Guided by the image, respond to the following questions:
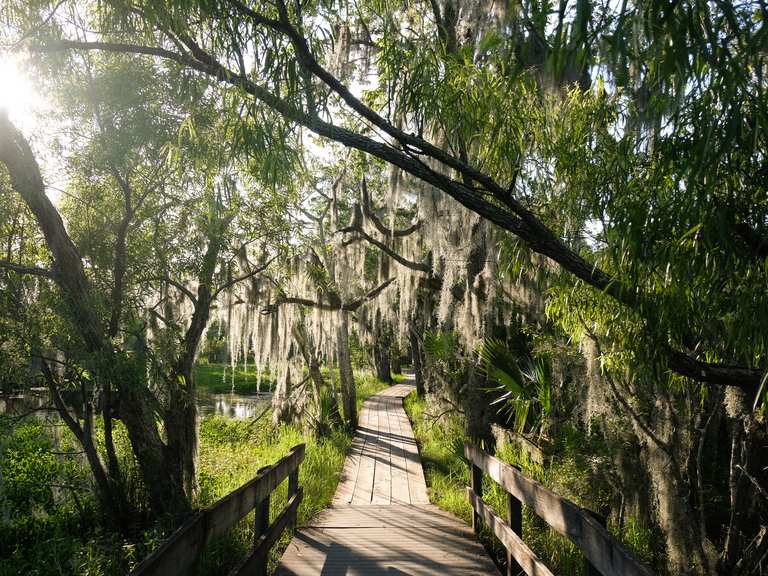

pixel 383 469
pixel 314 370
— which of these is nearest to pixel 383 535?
pixel 383 469

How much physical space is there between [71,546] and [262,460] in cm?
350

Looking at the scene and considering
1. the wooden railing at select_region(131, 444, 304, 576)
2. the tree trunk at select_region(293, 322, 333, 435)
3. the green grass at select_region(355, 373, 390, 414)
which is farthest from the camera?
the green grass at select_region(355, 373, 390, 414)

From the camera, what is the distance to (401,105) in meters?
3.32

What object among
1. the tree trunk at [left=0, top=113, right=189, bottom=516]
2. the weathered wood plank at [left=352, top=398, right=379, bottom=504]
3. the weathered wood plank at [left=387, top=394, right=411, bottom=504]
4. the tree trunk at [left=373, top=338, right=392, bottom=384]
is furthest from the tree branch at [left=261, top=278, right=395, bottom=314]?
the tree trunk at [left=373, top=338, right=392, bottom=384]

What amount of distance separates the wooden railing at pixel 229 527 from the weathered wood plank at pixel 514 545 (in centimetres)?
159

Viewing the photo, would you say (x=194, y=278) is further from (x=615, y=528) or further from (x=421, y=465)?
(x=615, y=528)

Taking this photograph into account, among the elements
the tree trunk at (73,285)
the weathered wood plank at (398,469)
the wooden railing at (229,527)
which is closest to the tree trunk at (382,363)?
the weathered wood plank at (398,469)

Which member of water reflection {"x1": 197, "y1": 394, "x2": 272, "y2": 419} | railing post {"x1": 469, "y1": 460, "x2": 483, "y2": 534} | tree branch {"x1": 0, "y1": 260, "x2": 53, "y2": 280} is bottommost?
water reflection {"x1": 197, "y1": 394, "x2": 272, "y2": 419}

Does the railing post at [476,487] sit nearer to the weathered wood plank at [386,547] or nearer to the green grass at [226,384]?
the weathered wood plank at [386,547]

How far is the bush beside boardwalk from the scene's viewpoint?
15.5 feet

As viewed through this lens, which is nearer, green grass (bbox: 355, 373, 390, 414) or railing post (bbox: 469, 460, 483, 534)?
railing post (bbox: 469, 460, 483, 534)

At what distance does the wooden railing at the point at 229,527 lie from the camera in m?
2.24

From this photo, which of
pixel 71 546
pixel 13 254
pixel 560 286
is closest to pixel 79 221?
pixel 13 254

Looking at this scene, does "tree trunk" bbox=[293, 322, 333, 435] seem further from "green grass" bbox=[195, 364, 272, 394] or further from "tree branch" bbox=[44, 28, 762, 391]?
"green grass" bbox=[195, 364, 272, 394]
